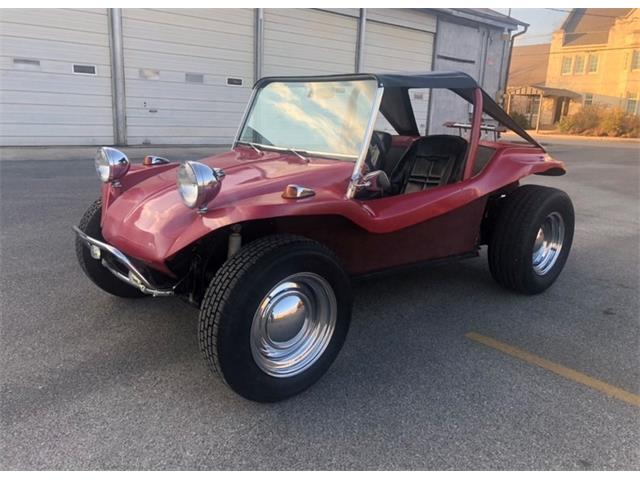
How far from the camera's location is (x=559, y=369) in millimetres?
3018

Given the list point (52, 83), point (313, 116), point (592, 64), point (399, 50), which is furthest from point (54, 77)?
point (592, 64)

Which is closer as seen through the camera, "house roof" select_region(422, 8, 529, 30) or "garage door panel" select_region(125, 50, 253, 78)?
"garage door panel" select_region(125, 50, 253, 78)

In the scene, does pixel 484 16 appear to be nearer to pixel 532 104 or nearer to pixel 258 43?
pixel 258 43

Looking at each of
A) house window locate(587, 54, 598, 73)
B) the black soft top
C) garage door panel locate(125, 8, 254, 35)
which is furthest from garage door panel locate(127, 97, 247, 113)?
house window locate(587, 54, 598, 73)

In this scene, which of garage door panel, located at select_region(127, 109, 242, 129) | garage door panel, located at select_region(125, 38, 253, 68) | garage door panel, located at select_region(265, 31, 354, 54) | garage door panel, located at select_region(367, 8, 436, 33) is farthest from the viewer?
garage door panel, located at select_region(367, 8, 436, 33)

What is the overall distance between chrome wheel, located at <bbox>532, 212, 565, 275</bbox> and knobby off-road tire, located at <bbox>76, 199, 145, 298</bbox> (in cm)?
320

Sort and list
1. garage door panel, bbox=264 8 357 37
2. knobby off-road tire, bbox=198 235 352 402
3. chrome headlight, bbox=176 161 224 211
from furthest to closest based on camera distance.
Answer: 1. garage door panel, bbox=264 8 357 37
2. chrome headlight, bbox=176 161 224 211
3. knobby off-road tire, bbox=198 235 352 402

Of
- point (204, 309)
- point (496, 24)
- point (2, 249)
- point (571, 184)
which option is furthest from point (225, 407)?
point (496, 24)

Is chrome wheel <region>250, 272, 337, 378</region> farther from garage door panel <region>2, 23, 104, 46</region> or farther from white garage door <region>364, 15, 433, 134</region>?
white garage door <region>364, 15, 433, 134</region>

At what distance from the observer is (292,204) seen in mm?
2631

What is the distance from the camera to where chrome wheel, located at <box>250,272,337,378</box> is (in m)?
2.62

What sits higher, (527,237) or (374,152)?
(374,152)

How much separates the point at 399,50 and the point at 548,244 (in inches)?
543

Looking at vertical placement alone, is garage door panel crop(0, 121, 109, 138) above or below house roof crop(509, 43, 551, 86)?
below
